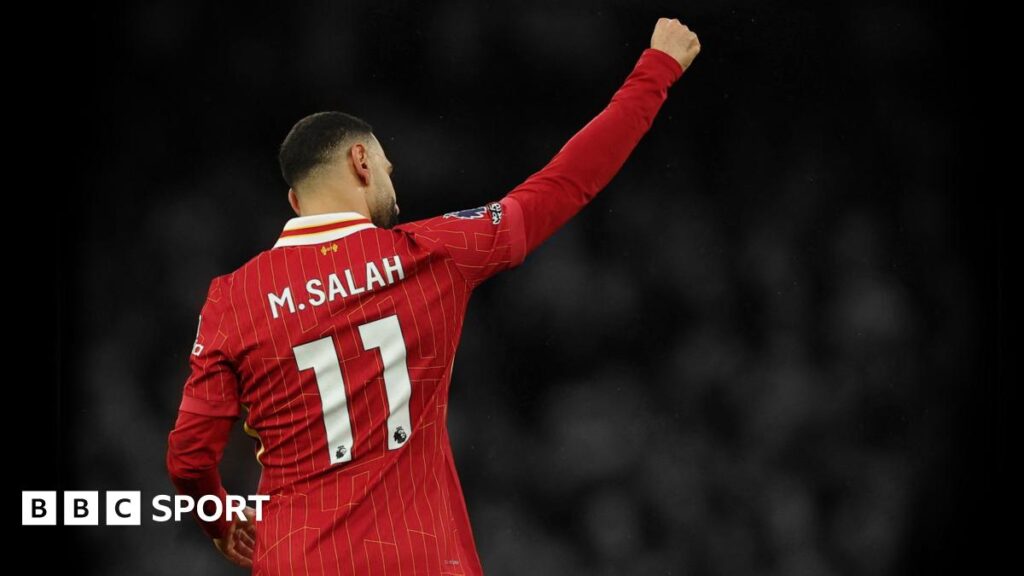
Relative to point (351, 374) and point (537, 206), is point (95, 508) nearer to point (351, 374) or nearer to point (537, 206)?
point (351, 374)

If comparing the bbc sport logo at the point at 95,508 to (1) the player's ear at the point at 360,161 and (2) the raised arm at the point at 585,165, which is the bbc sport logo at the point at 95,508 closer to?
(1) the player's ear at the point at 360,161

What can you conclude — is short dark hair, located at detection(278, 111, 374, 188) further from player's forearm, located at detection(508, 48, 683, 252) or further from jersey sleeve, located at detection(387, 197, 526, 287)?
player's forearm, located at detection(508, 48, 683, 252)

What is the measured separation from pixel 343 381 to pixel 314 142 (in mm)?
389

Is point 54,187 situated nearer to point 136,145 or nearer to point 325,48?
point 136,145

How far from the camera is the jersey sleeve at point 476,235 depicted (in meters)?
1.60

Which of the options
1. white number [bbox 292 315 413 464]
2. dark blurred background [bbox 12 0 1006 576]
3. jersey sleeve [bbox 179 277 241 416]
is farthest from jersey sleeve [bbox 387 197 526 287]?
dark blurred background [bbox 12 0 1006 576]

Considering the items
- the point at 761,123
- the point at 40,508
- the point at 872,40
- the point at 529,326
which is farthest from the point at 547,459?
the point at 872,40

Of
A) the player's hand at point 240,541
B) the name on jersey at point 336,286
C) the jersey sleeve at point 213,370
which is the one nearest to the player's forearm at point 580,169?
the name on jersey at point 336,286

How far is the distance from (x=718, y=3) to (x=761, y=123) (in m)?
0.38

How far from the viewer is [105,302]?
2939 mm

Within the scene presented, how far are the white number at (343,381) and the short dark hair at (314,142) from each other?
0.29 metres

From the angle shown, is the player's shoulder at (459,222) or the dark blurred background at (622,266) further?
the dark blurred background at (622,266)

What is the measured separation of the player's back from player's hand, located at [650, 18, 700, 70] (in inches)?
14.8

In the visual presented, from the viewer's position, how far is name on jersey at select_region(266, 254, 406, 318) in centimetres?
157
